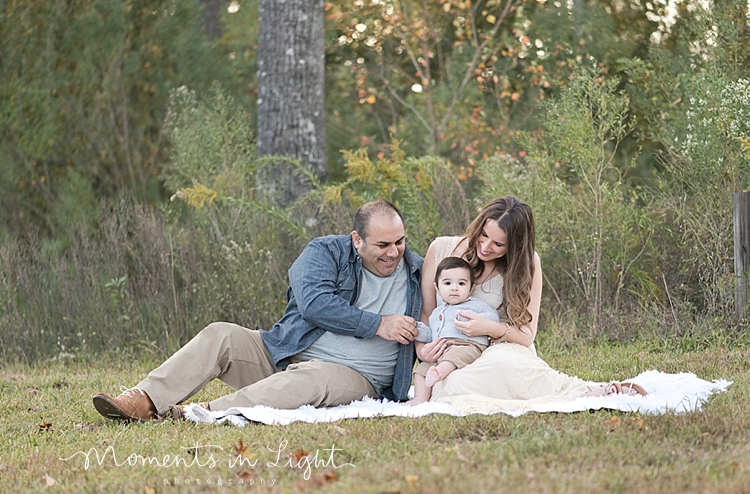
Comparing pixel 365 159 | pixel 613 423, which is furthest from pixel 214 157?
pixel 613 423

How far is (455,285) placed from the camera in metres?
4.84

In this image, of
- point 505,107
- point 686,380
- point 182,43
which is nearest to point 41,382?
point 686,380

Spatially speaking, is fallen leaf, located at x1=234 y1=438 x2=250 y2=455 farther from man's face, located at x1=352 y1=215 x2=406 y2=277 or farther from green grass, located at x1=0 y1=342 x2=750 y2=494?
man's face, located at x1=352 y1=215 x2=406 y2=277

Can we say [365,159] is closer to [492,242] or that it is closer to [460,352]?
[492,242]

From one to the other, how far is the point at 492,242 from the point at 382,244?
1.86ft

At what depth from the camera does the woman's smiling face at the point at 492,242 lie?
4934 mm

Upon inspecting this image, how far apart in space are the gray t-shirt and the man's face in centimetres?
8

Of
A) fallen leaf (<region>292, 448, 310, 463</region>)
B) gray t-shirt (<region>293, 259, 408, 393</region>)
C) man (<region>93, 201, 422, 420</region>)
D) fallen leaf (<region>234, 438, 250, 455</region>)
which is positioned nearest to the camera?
fallen leaf (<region>292, 448, 310, 463</region>)

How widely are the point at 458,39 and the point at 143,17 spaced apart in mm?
4051

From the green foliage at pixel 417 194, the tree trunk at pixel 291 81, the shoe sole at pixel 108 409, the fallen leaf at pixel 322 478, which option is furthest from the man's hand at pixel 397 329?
the tree trunk at pixel 291 81

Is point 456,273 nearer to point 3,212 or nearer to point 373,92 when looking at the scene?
point 3,212

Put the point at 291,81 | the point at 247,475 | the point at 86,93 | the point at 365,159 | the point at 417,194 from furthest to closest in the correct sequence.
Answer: the point at 86,93 < the point at 291,81 < the point at 365,159 < the point at 417,194 < the point at 247,475

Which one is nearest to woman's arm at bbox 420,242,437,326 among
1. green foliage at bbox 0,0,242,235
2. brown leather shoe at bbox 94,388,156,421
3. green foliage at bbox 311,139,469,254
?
brown leather shoe at bbox 94,388,156,421

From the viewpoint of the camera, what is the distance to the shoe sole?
4605mm
